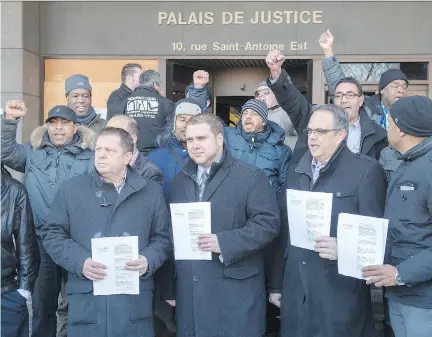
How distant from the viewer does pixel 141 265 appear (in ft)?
11.4

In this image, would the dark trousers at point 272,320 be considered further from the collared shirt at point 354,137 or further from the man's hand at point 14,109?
the man's hand at point 14,109

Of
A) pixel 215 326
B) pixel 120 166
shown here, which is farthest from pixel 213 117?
pixel 215 326

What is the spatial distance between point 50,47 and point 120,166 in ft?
19.5

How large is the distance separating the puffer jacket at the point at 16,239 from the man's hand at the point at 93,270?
68cm

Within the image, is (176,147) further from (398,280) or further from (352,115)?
(398,280)

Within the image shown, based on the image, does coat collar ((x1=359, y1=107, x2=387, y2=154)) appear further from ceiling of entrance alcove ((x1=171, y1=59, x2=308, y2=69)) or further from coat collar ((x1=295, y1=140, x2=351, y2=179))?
ceiling of entrance alcove ((x1=171, y1=59, x2=308, y2=69))

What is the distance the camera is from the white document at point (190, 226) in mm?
3527

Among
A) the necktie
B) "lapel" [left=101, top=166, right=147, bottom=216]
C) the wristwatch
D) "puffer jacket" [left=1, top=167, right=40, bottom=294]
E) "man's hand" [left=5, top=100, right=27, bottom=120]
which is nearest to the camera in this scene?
the wristwatch

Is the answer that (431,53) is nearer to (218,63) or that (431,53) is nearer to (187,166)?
(218,63)

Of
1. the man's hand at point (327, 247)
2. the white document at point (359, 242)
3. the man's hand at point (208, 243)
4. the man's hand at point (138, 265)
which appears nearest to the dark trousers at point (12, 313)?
the man's hand at point (138, 265)

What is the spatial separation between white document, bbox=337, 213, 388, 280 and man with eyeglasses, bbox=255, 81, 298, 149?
2156mm

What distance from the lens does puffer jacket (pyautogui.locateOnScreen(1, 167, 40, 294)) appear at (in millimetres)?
3807

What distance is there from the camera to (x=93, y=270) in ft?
11.2

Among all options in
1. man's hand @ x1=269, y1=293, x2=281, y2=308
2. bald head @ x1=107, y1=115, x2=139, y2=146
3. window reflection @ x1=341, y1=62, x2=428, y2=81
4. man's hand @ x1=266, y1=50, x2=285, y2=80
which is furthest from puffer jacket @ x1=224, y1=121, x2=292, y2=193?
window reflection @ x1=341, y1=62, x2=428, y2=81
